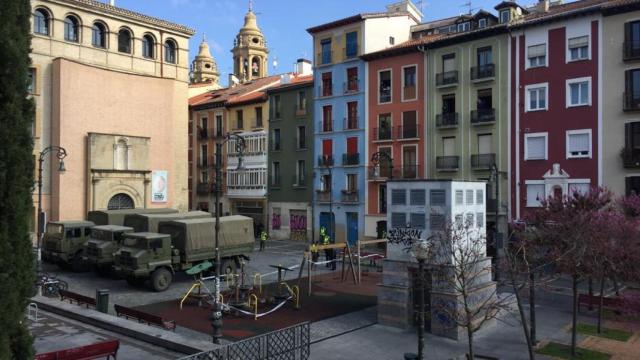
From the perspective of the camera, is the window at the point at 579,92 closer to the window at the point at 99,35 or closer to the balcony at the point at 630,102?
the balcony at the point at 630,102

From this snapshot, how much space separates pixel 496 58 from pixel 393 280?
76.4 feet

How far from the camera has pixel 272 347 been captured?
519 inches

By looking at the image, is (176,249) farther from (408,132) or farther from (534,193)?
(534,193)

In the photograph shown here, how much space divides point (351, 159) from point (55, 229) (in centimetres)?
2241

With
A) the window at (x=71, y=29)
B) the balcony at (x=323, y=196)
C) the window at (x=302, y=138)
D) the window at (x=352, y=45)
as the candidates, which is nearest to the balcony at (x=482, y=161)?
the balcony at (x=323, y=196)

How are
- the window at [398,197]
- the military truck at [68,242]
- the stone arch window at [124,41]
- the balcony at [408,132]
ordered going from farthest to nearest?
the stone arch window at [124,41] → the balcony at [408,132] → the military truck at [68,242] → the window at [398,197]

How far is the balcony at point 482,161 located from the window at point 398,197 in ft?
64.8

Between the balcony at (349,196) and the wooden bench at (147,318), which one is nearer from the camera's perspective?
the wooden bench at (147,318)

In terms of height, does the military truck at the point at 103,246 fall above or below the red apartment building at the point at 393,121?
below

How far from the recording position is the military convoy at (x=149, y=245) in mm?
23641

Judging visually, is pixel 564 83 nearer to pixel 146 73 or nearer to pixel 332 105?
pixel 332 105

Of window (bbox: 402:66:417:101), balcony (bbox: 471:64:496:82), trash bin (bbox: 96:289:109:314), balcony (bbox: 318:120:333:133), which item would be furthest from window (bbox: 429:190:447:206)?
balcony (bbox: 318:120:333:133)

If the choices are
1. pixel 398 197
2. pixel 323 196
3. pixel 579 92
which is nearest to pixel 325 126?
pixel 323 196

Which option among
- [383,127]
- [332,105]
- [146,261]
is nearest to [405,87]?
[383,127]
